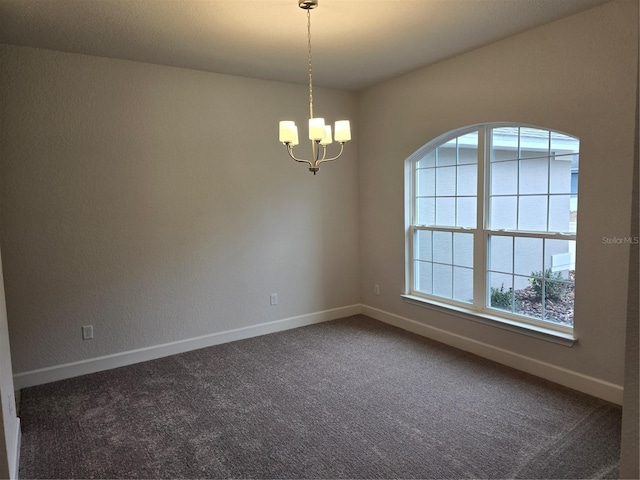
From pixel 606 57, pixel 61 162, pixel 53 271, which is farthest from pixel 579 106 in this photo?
pixel 53 271

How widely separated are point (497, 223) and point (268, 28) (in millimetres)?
2531

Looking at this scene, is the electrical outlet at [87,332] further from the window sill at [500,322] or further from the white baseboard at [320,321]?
the window sill at [500,322]

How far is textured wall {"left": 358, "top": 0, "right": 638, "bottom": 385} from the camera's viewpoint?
2.95 m

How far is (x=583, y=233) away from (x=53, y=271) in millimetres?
4210

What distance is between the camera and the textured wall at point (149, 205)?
11.7 feet

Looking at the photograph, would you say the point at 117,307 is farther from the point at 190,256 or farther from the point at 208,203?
the point at 208,203

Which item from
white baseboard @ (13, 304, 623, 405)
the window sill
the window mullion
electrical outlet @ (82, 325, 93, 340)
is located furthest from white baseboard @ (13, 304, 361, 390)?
the window mullion

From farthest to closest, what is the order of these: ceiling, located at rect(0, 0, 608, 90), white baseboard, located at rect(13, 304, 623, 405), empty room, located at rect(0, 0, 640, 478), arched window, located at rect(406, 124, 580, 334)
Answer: arched window, located at rect(406, 124, 580, 334)
white baseboard, located at rect(13, 304, 623, 405)
ceiling, located at rect(0, 0, 608, 90)
empty room, located at rect(0, 0, 640, 478)

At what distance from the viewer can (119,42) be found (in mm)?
3457

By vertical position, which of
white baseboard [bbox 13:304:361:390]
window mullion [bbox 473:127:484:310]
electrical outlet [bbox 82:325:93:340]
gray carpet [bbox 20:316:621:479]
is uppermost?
window mullion [bbox 473:127:484:310]

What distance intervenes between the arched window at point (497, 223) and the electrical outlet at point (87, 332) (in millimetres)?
3162

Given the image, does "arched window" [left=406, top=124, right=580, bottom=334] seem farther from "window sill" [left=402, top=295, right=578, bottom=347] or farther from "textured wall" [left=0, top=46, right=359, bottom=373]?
"textured wall" [left=0, top=46, right=359, bottom=373]

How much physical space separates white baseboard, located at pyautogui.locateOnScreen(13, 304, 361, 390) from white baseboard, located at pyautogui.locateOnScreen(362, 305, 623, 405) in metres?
0.89

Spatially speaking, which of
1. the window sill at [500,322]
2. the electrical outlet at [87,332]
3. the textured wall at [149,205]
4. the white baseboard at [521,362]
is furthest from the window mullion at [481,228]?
the electrical outlet at [87,332]
